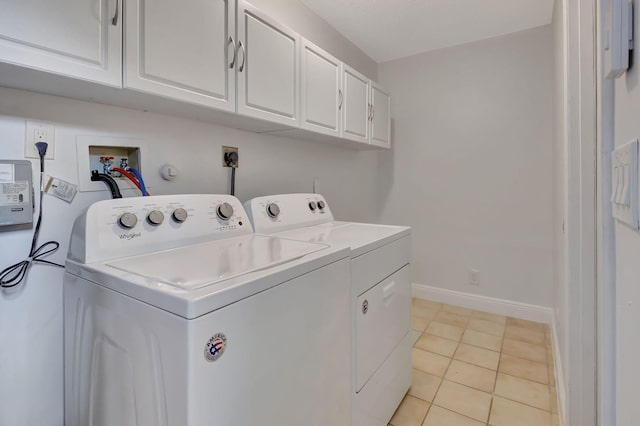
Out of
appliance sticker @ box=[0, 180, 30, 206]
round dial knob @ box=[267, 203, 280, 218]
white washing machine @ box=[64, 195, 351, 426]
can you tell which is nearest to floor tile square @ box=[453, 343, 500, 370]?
white washing machine @ box=[64, 195, 351, 426]

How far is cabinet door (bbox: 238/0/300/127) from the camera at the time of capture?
4.51 ft

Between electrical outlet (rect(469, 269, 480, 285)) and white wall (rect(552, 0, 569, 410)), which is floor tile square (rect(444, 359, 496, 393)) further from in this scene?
electrical outlet (rect(469, 269, 480, 285))

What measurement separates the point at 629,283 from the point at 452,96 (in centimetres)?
257

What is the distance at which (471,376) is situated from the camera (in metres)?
1.92

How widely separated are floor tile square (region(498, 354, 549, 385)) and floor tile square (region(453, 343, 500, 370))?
4cm

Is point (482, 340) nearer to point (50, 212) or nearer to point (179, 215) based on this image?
point (179, 215)

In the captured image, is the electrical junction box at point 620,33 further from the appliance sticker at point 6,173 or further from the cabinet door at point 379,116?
the cabinet door at point 379,116

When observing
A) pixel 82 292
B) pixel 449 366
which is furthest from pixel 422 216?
pixel 82 292

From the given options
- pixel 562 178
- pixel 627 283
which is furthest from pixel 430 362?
pixel 627 283

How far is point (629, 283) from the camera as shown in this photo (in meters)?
0.66

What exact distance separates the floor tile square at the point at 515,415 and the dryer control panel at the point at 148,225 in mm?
1547

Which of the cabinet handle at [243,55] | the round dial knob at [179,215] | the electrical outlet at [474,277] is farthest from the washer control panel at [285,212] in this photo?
the electrical outlet at [474,277]

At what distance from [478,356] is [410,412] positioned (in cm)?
77

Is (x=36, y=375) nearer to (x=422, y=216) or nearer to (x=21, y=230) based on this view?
(x=21, y=230)
